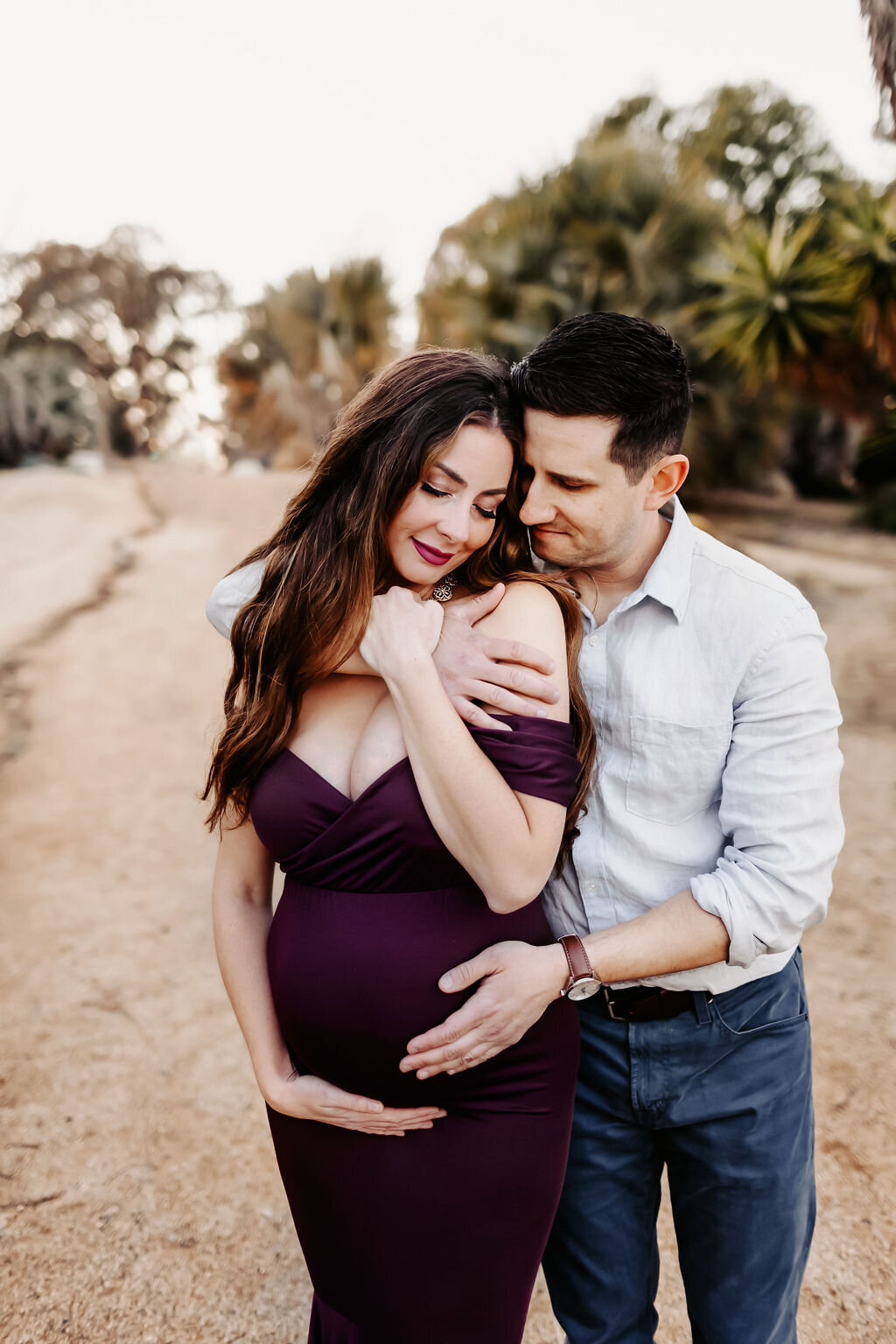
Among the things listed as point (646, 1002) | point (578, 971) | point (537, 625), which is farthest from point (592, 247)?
point (578, 971)

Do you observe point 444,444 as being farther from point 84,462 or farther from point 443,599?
point 84,462

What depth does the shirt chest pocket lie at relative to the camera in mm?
1588

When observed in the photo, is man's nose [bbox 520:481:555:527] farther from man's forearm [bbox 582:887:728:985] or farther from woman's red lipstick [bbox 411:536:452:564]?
man's forearm [bbox 582:887:728:985]

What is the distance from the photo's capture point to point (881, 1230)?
2820mm

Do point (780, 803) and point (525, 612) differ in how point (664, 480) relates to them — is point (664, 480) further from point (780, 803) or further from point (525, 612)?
point (780, 803)

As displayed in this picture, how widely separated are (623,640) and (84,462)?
984 inches

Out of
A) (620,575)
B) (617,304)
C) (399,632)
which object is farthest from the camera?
(617,304)

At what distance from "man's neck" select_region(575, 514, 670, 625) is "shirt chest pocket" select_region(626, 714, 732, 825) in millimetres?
270

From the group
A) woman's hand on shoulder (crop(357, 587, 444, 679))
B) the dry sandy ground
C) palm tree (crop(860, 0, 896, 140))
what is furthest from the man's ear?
palm tree (crop(860, 0, 896, 140))

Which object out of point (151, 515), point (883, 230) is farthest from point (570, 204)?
point (151, 515)

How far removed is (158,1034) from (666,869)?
9.78 feet

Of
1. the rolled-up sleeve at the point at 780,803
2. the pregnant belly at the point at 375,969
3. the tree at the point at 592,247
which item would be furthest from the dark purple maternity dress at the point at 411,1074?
the tree at the point at 592,247

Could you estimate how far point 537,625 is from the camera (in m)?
1.62

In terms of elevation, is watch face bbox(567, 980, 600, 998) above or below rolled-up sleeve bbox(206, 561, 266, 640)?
below
